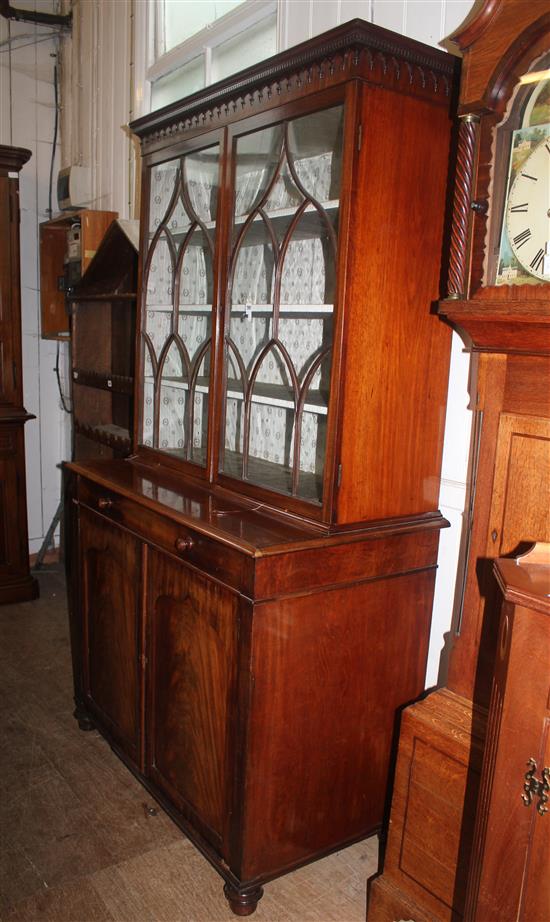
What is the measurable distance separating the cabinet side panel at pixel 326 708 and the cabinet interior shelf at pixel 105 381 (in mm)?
1600

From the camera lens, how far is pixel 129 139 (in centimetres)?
341

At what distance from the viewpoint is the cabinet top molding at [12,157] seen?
329cm

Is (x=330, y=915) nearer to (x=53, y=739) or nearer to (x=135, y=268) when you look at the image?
(x=53, y=739)

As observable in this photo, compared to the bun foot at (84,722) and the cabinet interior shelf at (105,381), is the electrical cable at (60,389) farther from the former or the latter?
the bun foot at (84,722)

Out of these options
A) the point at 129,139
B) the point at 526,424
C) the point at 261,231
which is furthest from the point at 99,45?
the point at 526,424

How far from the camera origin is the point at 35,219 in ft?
13.1

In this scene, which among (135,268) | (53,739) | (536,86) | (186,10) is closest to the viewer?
(536,86)

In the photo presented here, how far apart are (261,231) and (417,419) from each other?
62cm

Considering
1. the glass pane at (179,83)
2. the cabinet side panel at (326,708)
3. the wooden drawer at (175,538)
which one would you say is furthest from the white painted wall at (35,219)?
the cabinet side panel at (326,708)

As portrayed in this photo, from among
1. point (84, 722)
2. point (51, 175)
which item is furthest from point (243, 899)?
point (51, 175)

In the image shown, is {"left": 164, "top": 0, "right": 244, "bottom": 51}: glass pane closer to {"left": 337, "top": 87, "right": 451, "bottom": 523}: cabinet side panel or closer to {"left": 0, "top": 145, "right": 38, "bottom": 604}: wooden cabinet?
{"left": 0, "top": 145, "right": 38, "bottom": 604}: wooden cabinet

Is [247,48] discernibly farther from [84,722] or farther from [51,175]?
[84,722]

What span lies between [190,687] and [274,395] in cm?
80

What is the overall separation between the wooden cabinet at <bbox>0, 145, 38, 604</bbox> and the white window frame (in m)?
0.63
